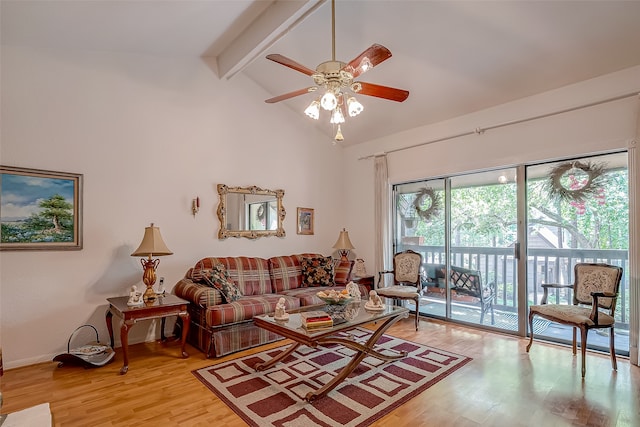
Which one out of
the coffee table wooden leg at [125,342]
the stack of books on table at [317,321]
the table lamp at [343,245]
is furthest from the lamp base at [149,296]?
the table lamp at [343,245]

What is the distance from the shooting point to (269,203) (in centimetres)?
512

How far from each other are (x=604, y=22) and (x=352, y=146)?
3.74 meters

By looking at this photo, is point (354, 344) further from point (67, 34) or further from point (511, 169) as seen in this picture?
point (67, 34)

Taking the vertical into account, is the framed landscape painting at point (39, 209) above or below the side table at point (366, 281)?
above

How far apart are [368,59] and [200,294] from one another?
9.29ft

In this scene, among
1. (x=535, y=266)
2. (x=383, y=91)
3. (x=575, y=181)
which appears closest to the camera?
(x=383, y=91)

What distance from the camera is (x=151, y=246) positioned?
350cm

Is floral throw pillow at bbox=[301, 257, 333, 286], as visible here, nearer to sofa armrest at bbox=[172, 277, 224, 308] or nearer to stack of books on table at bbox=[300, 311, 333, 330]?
sofa armrest at bbox=[172, 277, 224, 308]

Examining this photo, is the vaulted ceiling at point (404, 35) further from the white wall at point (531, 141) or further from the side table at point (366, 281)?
the side table at point (366, 281)

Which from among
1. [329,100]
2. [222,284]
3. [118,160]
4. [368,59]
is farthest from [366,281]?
[118,160]

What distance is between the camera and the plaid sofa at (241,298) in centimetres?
345

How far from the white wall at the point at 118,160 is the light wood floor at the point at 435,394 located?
680 millimetres

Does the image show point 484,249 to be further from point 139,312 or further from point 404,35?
point 139,312

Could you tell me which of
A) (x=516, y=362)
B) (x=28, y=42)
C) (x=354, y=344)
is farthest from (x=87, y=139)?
(x=516, y=362)
